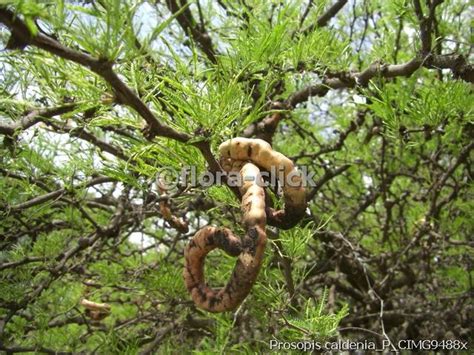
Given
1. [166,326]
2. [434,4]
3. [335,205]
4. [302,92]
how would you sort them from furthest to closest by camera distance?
[335,205], [166,326], [302,92], [434,4]

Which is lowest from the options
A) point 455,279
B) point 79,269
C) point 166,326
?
point 166,326

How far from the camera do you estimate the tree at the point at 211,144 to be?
562mm

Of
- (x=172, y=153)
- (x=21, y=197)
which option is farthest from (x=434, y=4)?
(x=21, y=197)

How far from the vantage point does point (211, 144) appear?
63 centimetres

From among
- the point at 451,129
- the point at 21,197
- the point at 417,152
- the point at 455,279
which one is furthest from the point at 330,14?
the point at 455,279

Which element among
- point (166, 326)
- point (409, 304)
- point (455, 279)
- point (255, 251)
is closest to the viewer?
point (255, 251)

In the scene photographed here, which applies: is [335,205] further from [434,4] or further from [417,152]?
[434,4]

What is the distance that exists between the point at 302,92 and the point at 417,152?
2.30 ft

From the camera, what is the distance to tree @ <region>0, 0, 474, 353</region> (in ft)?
1.85

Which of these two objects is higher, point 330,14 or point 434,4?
point 330,14

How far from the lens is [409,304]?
62.0 inches

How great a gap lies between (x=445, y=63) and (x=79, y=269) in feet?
3.43

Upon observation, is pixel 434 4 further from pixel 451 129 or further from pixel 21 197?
pixel 21 197

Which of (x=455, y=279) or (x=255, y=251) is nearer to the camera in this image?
(x=255, y=251)
